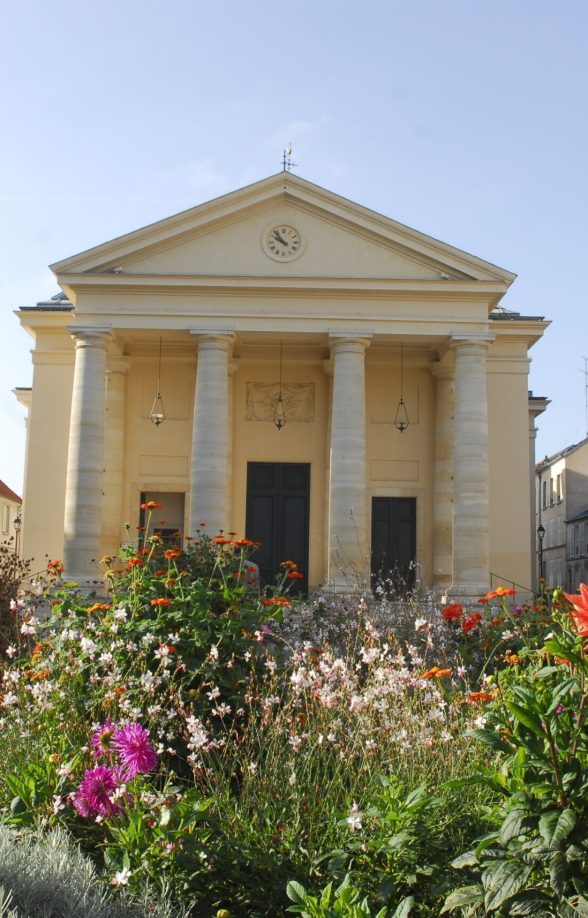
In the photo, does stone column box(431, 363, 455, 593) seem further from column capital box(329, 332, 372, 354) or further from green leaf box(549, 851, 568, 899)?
green leaf box(549, 851, 568, 899)

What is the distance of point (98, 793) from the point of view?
5.18 m

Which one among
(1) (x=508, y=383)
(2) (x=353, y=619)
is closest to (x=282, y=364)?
(1) (x=508, y=383)

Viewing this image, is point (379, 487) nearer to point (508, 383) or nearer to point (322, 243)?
point (508, 383)

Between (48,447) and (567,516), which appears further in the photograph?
(567,516)

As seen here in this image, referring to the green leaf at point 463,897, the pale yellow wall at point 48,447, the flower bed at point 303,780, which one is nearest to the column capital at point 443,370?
the pale yellow wall at point 48,447

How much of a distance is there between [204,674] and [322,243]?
19288 mm

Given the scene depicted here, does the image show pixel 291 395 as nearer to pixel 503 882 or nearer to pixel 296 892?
pixel 296 892

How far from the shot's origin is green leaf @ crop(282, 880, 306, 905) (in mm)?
4453

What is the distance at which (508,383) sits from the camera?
88.6 feet

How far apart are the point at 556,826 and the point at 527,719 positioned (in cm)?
47

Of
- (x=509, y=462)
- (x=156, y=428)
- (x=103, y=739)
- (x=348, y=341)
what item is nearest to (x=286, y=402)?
(x=156, y=428)

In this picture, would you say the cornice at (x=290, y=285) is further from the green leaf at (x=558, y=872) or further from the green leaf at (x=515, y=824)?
the green leaf at (x=558, y=872)

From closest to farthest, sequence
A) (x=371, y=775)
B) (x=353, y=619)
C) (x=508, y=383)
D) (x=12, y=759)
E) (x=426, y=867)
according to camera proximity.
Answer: (x=426, y=867) < (x=371, y=775) < (x=12, y=759) < (x=353, y=619) < (x=508, y=383)

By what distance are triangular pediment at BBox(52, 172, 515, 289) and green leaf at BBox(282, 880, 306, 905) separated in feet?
67.3
